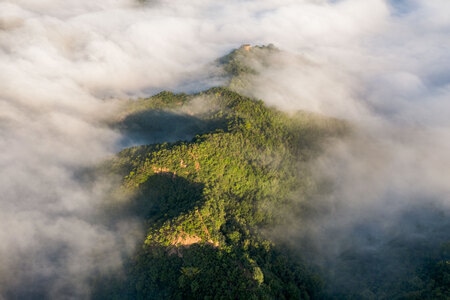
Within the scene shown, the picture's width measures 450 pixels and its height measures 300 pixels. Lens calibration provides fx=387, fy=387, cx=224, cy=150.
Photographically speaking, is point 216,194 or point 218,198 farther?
point 216,194

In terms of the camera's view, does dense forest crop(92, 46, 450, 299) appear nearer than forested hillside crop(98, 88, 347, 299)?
No

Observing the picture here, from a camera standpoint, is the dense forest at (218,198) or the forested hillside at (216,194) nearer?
the forested hillside at (216,194)

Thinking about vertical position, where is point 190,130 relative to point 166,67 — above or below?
above

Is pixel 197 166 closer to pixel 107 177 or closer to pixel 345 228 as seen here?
pixel 107 177

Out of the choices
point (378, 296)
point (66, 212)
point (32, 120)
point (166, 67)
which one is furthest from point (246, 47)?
point (378, 296)

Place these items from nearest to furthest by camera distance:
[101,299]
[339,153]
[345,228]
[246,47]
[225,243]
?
[101,299] → [225,243] → [345,228] → [339,153] → [246,47]

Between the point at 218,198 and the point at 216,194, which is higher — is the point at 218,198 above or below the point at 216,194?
below

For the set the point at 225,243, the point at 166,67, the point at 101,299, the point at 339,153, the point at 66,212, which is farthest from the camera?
the point at 166,67

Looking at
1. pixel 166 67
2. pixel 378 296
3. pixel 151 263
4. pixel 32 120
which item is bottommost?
pixel 166 67
